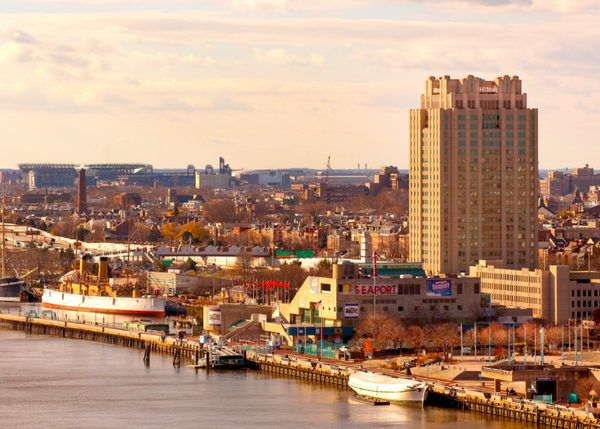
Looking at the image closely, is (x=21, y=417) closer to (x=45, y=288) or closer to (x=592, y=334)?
(x=592, y=334)

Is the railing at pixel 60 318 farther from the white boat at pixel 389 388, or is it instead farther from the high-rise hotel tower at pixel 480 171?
the white boat at pixel 389 388

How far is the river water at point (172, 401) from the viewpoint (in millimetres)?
72250

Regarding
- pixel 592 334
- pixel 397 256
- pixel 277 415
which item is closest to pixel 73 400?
pixel 277 415

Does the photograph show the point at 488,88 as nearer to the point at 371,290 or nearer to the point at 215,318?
the point at 371,290

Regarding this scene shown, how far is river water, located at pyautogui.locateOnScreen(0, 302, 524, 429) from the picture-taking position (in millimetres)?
72250

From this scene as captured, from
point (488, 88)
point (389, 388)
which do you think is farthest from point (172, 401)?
point (488, 88)

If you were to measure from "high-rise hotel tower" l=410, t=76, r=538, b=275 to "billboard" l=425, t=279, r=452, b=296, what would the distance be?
24.9 meters

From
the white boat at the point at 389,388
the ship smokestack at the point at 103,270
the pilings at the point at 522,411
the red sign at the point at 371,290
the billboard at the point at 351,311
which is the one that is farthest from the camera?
the ship smokestack at the point at 103,270

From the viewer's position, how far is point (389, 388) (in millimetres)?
77812

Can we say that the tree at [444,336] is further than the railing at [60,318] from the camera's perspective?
No

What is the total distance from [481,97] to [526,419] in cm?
5866

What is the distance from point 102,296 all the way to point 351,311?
53.1 metres

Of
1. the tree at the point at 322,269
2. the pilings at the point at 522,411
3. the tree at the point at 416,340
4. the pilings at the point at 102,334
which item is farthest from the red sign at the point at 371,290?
the tree at the point at 322,269

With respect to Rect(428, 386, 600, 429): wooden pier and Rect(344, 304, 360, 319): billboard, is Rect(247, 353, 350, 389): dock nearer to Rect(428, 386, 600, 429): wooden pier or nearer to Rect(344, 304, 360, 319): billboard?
Rect(344, 304, 360, 319): billboard
